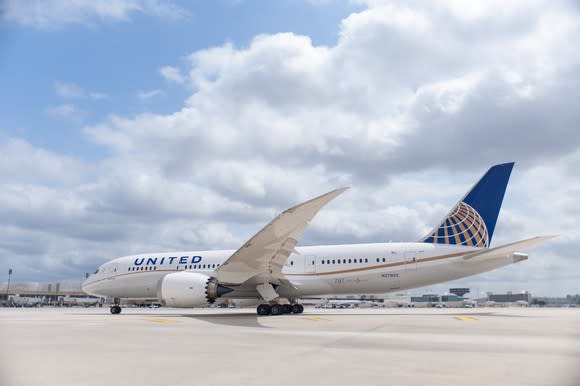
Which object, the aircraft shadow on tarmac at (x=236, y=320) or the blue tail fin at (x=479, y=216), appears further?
the blue tail fin at (x=479, y=216)

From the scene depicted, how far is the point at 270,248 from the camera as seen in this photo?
17094 mm

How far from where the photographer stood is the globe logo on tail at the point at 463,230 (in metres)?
20.3

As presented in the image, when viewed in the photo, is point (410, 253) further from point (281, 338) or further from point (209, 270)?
point (281, 338)

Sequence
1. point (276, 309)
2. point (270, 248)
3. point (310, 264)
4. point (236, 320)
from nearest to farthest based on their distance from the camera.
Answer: point (236, 320) < point (270, 248) < point (276, 309) < point (310, 264)

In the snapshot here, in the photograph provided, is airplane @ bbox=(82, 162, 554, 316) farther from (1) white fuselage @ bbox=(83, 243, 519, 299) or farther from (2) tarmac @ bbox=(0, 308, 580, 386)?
(2) tarmac @ bbox=(0, 308, 580, 386)

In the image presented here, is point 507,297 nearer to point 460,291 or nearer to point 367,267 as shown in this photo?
point 460,291

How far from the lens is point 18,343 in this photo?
348 inches

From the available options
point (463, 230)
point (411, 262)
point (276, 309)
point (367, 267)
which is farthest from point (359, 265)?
point (463, 230)

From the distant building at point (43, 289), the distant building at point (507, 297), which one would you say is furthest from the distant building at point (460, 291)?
the distant building at point (43, 289)

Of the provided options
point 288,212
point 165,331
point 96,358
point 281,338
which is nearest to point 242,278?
point 288,212

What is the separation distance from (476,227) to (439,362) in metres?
15.5

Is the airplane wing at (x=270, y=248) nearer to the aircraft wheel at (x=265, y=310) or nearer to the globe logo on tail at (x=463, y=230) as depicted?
the aircraft wheel at (x=265, y=310)

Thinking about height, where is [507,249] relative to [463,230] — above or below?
below

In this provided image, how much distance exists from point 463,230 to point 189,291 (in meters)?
12.3
